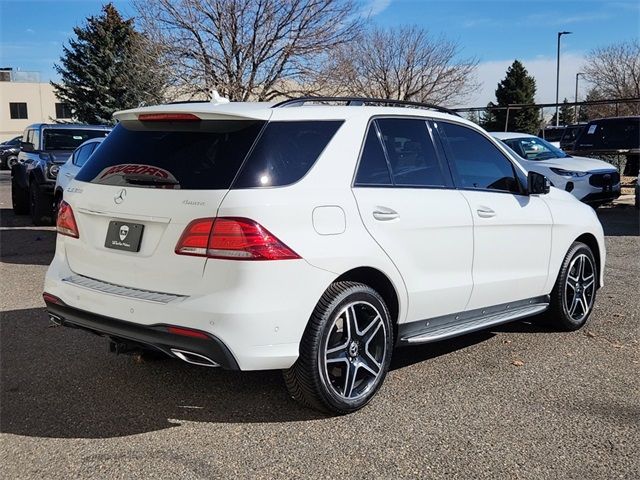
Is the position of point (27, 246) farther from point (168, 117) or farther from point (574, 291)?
point (574, 291)

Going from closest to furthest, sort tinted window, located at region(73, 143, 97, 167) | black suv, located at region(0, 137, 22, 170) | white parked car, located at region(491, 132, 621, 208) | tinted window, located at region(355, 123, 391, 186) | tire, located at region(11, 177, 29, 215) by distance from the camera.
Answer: tinted window, located at region(355, 123, 391, 186) → tinted window, located at region(73, 143, 97, 167) → white parked car, located at region(491, 132, 621, 208) → tire, located at region(11, 177, 29, 215) → black suv, located at region(0, 137, 22, 170)

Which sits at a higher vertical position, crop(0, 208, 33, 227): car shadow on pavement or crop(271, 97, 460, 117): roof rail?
crop(271, 97, 460, 117): roof rail

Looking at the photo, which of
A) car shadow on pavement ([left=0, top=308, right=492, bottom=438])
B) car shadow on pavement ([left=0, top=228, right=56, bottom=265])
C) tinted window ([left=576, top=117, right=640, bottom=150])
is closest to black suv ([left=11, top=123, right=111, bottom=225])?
car shadow on pavement ([left=0, top=228, right=56, bottom=265])

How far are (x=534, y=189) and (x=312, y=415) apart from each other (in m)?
2.56

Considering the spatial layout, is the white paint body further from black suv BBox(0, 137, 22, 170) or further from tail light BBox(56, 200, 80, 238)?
black suv BBox(0, 137, 22, 170)

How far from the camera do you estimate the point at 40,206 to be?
12.4 meters

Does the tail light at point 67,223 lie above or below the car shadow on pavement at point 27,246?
above

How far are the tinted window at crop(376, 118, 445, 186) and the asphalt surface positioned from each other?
1.33m

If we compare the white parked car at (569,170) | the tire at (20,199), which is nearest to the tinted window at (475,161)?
the white parked car at (569,170)

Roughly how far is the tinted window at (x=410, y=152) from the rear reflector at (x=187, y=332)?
1.57 m

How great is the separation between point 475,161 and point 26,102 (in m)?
56.8

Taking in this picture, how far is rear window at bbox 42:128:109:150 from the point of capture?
12.8 metres

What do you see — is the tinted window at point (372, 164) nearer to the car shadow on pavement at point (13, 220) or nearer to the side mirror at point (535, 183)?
the side mirror at point (535, 183)

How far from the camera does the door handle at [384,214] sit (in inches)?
157
